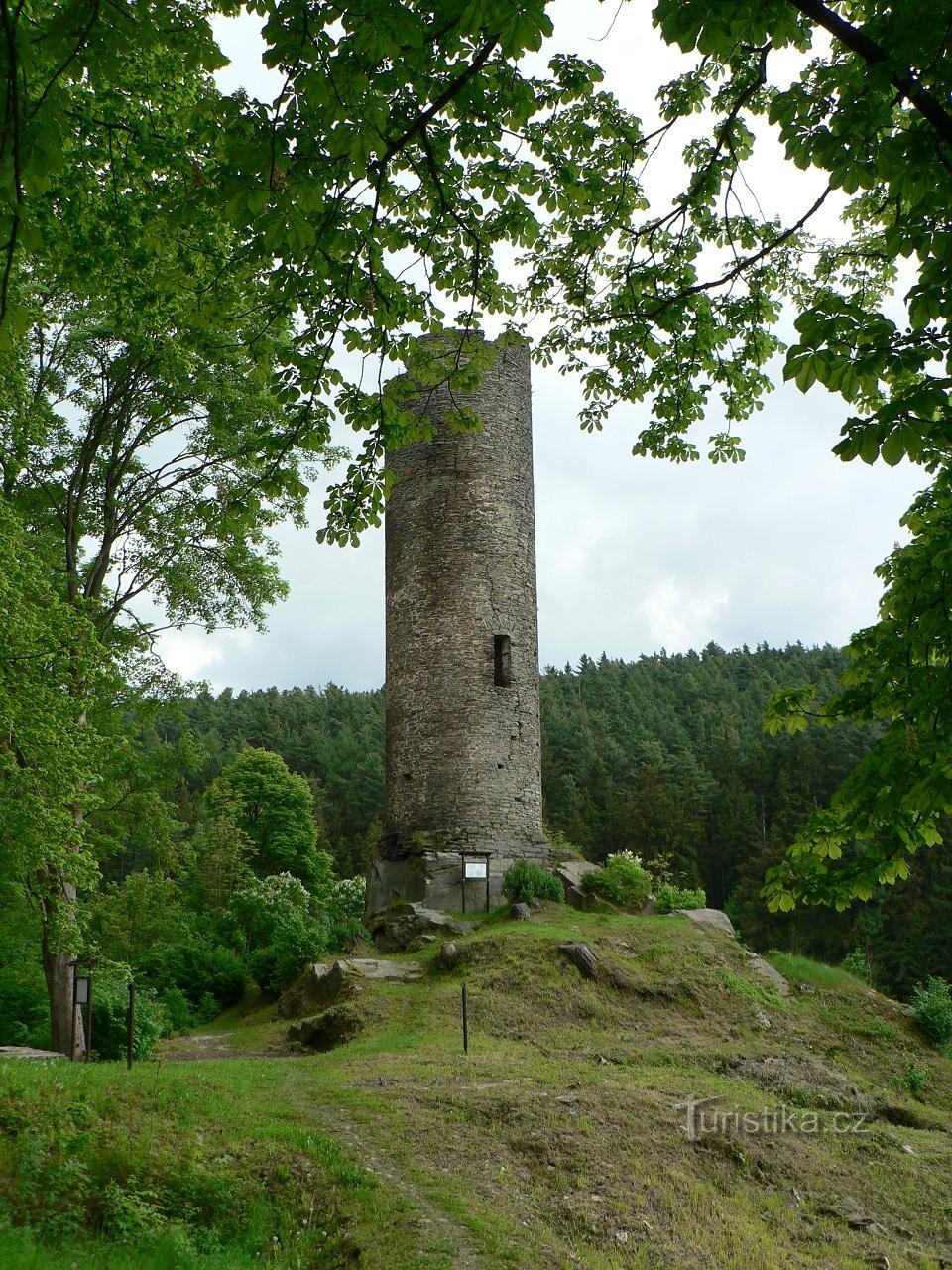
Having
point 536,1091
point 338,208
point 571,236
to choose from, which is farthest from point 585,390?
point 536,1091

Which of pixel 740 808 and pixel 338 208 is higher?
pixel 338 208

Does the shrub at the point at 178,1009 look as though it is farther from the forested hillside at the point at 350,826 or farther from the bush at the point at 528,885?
the bush at the point at 528,885

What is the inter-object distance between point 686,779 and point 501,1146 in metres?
42.4

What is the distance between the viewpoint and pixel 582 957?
15188 mm

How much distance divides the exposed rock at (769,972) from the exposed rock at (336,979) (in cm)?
551

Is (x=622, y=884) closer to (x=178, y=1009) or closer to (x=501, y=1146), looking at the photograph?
(x=178, y=1009)

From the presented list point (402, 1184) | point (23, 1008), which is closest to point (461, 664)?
point (23, 1008)

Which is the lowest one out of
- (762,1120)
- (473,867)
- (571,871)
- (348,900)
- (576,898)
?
→ (762,1120)

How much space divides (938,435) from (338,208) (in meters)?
2.87

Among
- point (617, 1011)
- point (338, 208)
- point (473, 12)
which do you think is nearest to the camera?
point (473, 12)

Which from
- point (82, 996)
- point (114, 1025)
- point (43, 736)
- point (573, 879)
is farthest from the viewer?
point (573, 879)

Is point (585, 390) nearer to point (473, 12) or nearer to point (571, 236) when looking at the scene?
point (571, 236)

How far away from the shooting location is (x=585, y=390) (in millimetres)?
7609

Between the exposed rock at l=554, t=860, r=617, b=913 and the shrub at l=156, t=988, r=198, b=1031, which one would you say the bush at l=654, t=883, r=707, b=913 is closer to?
the exposed rock at l=554, t=860, r=617, b=913
